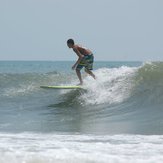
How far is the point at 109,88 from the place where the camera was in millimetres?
13078

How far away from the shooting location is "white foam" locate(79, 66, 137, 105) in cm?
1243

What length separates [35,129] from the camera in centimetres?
882

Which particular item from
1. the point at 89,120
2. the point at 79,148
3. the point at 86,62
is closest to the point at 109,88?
the point at 86,62

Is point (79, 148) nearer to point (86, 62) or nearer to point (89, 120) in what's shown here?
point (89, 120)

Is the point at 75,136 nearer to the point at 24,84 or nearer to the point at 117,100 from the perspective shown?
the point at 117,100

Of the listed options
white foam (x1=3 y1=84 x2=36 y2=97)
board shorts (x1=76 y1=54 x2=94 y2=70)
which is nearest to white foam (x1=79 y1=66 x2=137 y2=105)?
board shorts (x1=76 y1=54 x2=94 y2=70)

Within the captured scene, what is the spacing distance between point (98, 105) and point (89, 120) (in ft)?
6.37

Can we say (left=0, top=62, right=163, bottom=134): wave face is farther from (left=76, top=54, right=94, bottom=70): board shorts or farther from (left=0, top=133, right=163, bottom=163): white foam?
(left=0, top=133, right=163, bottom=163): white foam

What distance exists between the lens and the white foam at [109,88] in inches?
489

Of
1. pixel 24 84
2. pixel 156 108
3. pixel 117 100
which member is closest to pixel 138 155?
pixel 156 108

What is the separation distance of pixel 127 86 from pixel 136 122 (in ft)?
11.8

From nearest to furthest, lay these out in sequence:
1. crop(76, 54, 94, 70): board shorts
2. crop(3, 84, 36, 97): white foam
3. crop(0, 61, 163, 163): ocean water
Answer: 1. crop(0, 61, 163, 163): ocean water
2. crop(76, 54, 94, 70): board shorts
3. crop(3, 84, 36, 97): white foam
